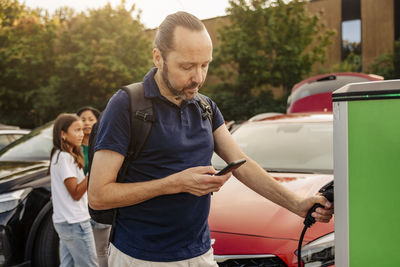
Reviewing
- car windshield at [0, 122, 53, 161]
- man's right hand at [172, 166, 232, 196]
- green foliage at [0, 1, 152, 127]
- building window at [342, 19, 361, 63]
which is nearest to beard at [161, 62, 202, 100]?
man's right hand at [172, 166, 232, 196]

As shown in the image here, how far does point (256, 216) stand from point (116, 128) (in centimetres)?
137

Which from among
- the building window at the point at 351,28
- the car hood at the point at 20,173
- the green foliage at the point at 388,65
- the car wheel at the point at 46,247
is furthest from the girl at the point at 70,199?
the building window at the point at 351,28

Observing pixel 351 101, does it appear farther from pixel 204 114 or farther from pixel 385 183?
pixel 204 114

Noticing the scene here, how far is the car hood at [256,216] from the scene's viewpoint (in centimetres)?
253

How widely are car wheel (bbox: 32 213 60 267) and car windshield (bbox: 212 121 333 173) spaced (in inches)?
63.4

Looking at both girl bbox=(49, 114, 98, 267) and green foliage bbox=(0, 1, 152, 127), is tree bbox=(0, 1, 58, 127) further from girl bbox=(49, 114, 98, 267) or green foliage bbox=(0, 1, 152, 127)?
girl bbox=(49, 114, 98, 267)

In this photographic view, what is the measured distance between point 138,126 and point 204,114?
0.33 metres

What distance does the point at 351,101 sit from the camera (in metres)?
1.17

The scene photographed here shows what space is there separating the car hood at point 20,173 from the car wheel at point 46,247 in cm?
38

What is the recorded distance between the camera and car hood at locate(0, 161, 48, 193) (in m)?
3.92

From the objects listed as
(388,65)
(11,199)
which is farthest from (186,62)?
(388,65)

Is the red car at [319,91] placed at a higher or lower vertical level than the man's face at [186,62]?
lower

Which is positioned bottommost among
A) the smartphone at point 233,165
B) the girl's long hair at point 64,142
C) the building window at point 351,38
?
the girl's long hair at point 64,142

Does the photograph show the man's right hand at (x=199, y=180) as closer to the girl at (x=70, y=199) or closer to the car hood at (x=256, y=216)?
the car hood at (x=256, y=216)
